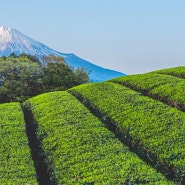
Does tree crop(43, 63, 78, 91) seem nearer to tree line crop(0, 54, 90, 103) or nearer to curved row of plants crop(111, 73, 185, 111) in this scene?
tree line crop(0, 54, 90, 103)

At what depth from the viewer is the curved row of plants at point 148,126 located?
12758 mm

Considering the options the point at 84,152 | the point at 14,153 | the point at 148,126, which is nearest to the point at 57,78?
the point at 148,126

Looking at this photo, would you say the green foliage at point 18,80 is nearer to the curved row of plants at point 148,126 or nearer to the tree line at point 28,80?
the tree line at point 28,80

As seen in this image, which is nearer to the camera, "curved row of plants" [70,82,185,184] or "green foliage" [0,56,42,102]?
"curved row of plants" [70,82,185,184]

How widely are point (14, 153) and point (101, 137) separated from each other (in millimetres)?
3319

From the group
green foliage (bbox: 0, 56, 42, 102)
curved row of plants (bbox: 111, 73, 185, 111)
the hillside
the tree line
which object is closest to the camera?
the hillside

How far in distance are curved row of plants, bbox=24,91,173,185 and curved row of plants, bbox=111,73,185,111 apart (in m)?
4.12

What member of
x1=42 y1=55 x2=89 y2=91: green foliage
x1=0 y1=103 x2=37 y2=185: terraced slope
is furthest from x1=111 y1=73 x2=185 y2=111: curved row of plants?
x1=42 y1=55 x2=89 y2=91: green foliage

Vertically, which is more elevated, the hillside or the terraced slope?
the hillside

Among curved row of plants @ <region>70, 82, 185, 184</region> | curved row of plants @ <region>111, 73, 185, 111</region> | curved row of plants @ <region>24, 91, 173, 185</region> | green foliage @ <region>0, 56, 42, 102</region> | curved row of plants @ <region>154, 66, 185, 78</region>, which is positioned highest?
curved row of plants @ <region>154, 66, 185, 78</region>

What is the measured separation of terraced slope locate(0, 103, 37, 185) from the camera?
1210 cm

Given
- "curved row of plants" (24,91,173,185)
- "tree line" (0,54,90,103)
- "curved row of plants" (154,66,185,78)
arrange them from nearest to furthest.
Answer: "curved row of plants" (24,91,173,185) < "curved row of plants" (154,66,185,78) < "tree line" (0,54,90,103)

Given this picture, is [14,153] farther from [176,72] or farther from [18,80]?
[18,80]

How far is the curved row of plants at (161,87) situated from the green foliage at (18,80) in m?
20.1
